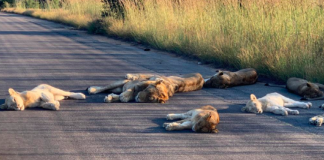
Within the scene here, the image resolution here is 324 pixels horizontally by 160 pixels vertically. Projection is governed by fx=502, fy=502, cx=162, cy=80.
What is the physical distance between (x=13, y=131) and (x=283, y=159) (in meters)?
3.23

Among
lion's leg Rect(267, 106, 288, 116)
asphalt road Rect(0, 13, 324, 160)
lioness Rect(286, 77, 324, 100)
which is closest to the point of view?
asphalt road Rect(0, 13, 324, 160)

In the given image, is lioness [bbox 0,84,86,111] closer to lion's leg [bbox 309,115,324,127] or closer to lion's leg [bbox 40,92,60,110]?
lion's leg [bbox 40,92,60,110]

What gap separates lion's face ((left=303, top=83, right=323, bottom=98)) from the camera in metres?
8.14

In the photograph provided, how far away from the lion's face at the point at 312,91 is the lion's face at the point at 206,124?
2.69m

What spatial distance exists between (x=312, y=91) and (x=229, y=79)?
5.00 feet

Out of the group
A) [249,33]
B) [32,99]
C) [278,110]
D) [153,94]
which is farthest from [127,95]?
[249,33]

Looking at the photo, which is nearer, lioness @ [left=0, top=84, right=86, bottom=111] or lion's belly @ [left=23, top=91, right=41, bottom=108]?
lioness @ [left=0, top=84, right=86, bottom=111]

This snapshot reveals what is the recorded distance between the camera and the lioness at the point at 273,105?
7.18 meters

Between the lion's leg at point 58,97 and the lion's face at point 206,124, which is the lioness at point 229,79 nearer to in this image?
the lion's leg at point 58,97

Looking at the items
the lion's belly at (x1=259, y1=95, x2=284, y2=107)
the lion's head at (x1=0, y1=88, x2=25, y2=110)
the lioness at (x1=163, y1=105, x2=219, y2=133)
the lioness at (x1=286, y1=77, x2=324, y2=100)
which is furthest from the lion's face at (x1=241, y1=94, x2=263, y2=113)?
the lion's head at (x1=0, y1=88, x2=25, y2=110)

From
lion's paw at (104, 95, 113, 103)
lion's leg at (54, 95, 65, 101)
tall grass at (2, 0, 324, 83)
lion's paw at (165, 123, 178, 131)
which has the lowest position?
lion's leg at (54, 95, 65, 101)

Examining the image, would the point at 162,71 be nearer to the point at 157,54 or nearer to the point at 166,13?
the point at 157,54

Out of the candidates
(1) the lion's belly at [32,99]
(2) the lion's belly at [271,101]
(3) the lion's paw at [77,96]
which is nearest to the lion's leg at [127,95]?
(3) the lion's paw at [77,96]

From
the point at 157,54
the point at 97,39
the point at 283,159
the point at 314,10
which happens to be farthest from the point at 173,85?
the point at 97,39
